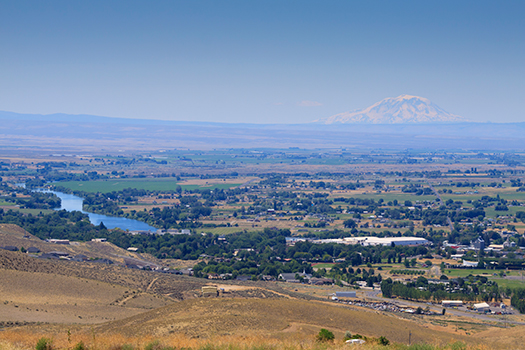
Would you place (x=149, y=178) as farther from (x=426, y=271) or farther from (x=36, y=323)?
(x=36, y=323)

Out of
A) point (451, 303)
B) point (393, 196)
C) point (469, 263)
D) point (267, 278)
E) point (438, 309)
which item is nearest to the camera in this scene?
point (438, 309)

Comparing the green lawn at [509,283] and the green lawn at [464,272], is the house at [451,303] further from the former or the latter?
the green lawn at [464,272]

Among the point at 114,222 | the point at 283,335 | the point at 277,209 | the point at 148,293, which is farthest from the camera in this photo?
the point at 277,209

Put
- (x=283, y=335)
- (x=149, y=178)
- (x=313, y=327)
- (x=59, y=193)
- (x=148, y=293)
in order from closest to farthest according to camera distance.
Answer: (x=283, y=335)
(x=313, y=327)
(x=148, y=293)
(x=59, y=193)
(x=149, y=178)

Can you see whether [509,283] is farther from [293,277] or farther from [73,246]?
[73,246]

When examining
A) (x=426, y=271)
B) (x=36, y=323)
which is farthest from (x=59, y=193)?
(x=36, y=323)

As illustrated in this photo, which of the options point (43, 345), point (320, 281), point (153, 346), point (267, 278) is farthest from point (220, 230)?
point (43, 345)

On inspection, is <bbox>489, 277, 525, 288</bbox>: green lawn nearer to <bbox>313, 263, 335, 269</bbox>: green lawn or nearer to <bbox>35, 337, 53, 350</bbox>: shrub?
<bbox>313, 263, 335, 269</bbox>: green lawn

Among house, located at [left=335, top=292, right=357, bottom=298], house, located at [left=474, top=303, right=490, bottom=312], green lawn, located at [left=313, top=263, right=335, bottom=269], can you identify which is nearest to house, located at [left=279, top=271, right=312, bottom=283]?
green lawn, located at [left=313, top=263, right=335, bottom=269]
